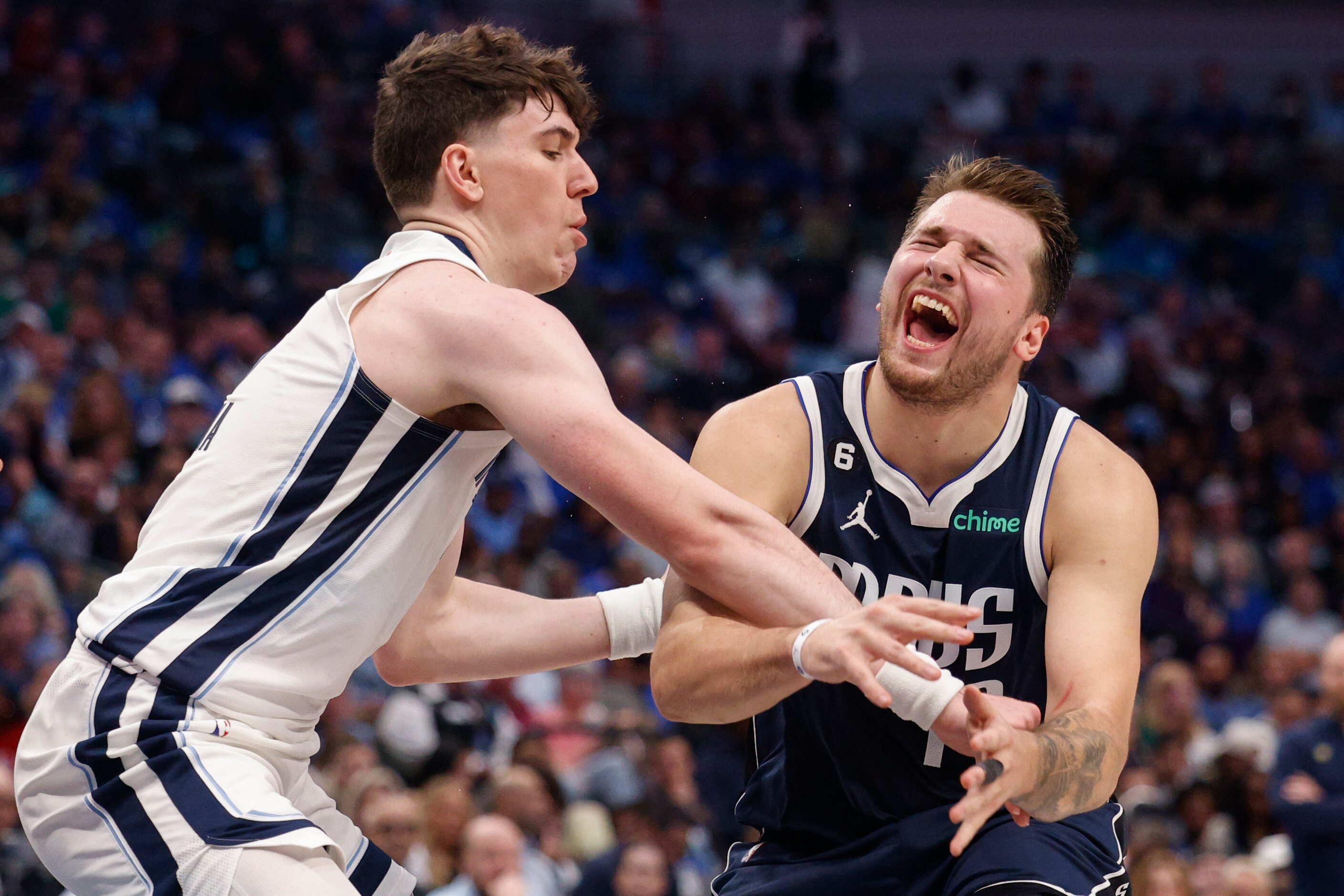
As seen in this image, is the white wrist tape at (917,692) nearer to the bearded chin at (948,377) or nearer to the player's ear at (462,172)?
the bearded chin at (948,377)

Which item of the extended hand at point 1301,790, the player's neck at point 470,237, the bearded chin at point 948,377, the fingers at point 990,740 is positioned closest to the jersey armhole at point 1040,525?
the bearded chin at point 948,377

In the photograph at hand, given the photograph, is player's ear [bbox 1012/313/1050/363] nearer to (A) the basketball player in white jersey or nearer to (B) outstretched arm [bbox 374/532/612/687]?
(A) the basketball player in white jersey

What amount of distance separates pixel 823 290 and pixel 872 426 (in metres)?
11.0

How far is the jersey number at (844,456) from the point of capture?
412cm

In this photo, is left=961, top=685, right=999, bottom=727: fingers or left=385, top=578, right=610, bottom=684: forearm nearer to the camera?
left=961, top=685, right=999, bottom=727: fingers

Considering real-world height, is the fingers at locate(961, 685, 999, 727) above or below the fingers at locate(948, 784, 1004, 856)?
above

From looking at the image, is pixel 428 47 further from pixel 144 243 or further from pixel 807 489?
pixel 144 243

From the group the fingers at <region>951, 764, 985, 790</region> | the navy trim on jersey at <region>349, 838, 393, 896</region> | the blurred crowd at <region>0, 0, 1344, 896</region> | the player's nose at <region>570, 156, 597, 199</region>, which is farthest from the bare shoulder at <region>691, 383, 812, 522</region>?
the blurred crowd at <region>0, 0, 1344, 896</region>

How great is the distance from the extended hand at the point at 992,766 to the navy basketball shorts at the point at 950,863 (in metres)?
0.40

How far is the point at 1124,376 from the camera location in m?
14.8

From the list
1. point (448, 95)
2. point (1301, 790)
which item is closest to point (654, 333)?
point (1301, 790)

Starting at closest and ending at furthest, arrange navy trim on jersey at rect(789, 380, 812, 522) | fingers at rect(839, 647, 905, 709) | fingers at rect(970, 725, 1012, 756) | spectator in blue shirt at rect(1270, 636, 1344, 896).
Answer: fingers at rect(839, 647, 905, 709), fingers at rect(970, 725, 1012, 756), navy trim on jersey at rect(789, 380, 812, 522), spectator in blue shirt at rect(1270, 636, 1344, 896)

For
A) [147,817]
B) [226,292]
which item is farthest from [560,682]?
[147,817]

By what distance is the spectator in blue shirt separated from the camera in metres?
7.59
